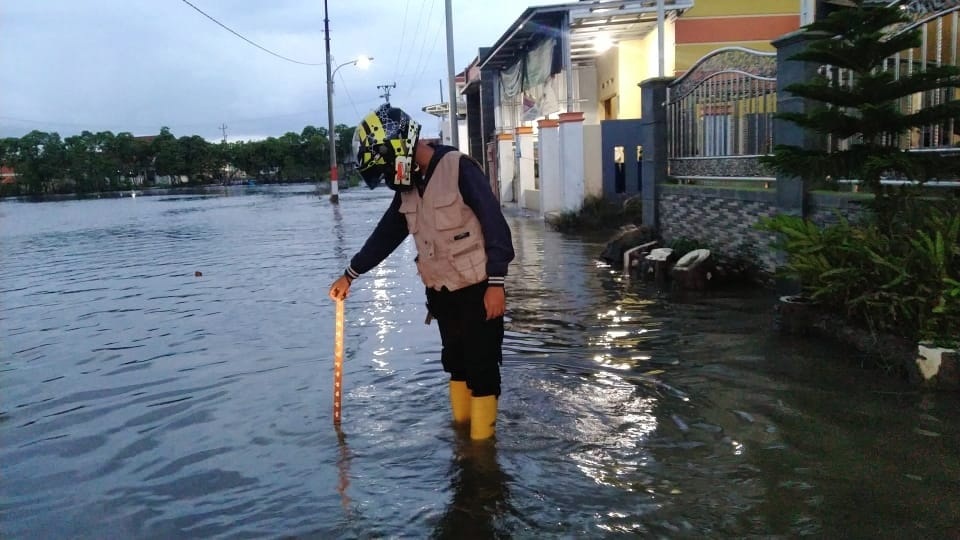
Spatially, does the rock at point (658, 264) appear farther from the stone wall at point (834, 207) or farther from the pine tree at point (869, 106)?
the pine tree at point (869, 106)

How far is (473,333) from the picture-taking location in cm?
411

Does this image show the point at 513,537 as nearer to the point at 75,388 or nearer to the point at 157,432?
the point at 157,432

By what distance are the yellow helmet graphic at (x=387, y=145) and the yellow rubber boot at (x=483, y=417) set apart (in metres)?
1.16

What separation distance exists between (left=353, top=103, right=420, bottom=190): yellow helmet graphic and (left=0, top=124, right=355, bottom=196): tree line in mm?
82623

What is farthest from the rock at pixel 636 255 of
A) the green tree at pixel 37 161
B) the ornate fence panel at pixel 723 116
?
the green tree at pixel 37 161

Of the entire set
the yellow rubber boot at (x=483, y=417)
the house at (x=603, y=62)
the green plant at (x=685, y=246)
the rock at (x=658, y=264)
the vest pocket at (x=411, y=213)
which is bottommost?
the yellow rubber boot at (x=483, y=417)

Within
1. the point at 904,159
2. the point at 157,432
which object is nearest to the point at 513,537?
the point at 157,432

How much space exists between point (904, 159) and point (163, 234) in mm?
19698

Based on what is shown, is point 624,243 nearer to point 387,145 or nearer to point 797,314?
point 797,314

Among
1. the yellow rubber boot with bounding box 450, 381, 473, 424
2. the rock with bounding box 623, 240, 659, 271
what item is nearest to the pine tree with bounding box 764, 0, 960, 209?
the yellow rubber boot with bounding box 450, 381, 473, 424

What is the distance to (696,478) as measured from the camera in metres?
3.78

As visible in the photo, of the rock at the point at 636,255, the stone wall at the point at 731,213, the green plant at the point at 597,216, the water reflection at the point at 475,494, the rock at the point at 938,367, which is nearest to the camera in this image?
the water reflection at the point at 475,494

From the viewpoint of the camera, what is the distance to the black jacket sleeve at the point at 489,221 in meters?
3.95

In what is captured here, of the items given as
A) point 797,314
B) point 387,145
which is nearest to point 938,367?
point 797,314
